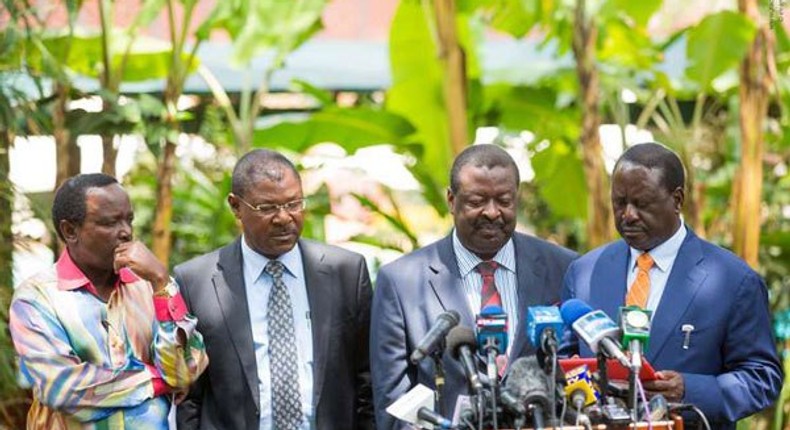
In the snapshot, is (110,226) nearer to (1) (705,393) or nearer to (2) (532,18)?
(1) (705,393)

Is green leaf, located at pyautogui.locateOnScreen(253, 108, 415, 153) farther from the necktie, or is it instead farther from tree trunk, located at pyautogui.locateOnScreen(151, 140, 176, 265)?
the necktie

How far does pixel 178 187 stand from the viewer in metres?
11.9

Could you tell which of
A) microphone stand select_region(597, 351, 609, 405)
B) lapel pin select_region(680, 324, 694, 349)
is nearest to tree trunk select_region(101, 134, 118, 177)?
lapel pin select_region(680, 324, 694, 349)

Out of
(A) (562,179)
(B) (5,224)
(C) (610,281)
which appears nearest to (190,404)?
(C) (610,281)

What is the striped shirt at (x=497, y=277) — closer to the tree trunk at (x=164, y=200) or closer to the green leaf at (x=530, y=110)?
the tree trunk at (x=164, y=200)

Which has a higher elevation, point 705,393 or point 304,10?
point 304,10

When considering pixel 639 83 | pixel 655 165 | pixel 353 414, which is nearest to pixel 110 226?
pixel 353 414

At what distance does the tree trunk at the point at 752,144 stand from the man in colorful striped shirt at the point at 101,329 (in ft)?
15.0

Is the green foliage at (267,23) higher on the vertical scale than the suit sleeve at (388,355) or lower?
higher

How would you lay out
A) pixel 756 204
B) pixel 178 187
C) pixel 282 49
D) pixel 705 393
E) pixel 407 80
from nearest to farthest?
pixel 705 393 < pixel 756 204 < pixel 282 49 < pixel 407 80 < pixel 178 187

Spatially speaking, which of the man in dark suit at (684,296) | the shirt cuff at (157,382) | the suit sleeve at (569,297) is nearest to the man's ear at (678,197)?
the man in dark suit at (684,296)

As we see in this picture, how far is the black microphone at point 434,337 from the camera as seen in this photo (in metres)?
4.89

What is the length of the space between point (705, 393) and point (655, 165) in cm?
90

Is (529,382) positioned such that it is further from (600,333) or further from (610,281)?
(610,281)
